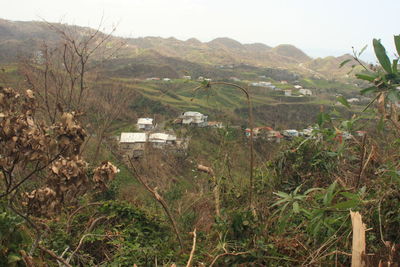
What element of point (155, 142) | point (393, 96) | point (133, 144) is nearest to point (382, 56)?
point (393, 96)

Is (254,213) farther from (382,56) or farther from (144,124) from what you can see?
(144,124)

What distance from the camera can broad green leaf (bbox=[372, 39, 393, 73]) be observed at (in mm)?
1114

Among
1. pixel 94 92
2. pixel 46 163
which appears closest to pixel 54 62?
pixel 94 92

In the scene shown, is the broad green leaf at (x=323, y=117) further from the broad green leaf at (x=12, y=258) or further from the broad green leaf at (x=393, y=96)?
the broad green leaf at (x=12, y=258)

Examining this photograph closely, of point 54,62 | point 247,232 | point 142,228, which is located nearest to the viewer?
point 247,232

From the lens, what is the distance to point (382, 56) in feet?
3.68

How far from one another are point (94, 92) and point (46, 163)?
443 inches

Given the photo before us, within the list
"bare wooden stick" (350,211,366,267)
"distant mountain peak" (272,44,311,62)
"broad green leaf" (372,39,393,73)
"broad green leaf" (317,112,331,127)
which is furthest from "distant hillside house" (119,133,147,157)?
"distant mountain peak" (272,44,311,62)

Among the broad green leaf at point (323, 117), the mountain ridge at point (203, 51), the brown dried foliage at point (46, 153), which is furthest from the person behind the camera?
the mountain ridge at point (203, 51)

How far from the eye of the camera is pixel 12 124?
1.51 metres

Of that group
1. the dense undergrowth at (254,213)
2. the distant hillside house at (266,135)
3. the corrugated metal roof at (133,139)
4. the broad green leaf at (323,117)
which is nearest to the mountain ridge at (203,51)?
the corrugated metal roof at (133,139)

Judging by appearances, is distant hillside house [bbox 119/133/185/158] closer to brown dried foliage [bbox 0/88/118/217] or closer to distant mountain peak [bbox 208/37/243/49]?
brown dried foliage [bbox 0/88/118/217]

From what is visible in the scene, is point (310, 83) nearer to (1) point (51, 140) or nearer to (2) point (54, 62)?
(2) point (54, 62)

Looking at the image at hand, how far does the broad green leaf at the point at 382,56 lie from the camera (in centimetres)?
111
